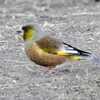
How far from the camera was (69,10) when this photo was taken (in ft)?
40.0

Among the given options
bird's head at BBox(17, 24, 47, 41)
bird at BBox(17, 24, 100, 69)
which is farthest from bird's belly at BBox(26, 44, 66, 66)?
bird's head at BBox(17, 24, 47, 41)

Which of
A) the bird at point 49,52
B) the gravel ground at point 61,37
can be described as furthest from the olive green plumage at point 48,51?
the gravel ground at point 61,37

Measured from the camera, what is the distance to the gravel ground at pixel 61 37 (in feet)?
20.0

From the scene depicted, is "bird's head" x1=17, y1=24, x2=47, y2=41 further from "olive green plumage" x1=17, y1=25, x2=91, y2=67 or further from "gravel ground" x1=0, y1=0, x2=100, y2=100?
"gravel ground" x1=0, y1=0, x2=100, y2=100

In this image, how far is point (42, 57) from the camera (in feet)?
21.3

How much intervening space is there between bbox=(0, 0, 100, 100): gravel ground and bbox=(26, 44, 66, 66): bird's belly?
0.18 meters

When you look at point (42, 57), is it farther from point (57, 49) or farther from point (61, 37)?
Result: point (61, 37)

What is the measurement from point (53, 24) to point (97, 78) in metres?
4.02

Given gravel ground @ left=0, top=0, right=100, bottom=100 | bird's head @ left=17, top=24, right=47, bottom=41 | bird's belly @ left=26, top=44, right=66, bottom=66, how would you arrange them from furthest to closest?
1. bird's head @ left=17, top=24, right=47, bottom=41
2. bird's belly @ left=26, top=44, right=66, bottom=66
3. gravel ground @ left=0, top=0, right=100, bottom=100

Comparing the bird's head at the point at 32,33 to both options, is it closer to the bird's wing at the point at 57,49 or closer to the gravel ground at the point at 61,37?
the bird's wing at the point at 57,49

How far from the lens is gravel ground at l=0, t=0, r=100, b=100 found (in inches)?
240

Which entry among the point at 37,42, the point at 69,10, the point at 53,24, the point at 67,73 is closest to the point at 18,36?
the point at 37,42

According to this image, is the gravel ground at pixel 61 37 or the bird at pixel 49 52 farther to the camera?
the bird at pixel 49 52

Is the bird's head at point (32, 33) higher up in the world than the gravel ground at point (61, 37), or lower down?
higher up
